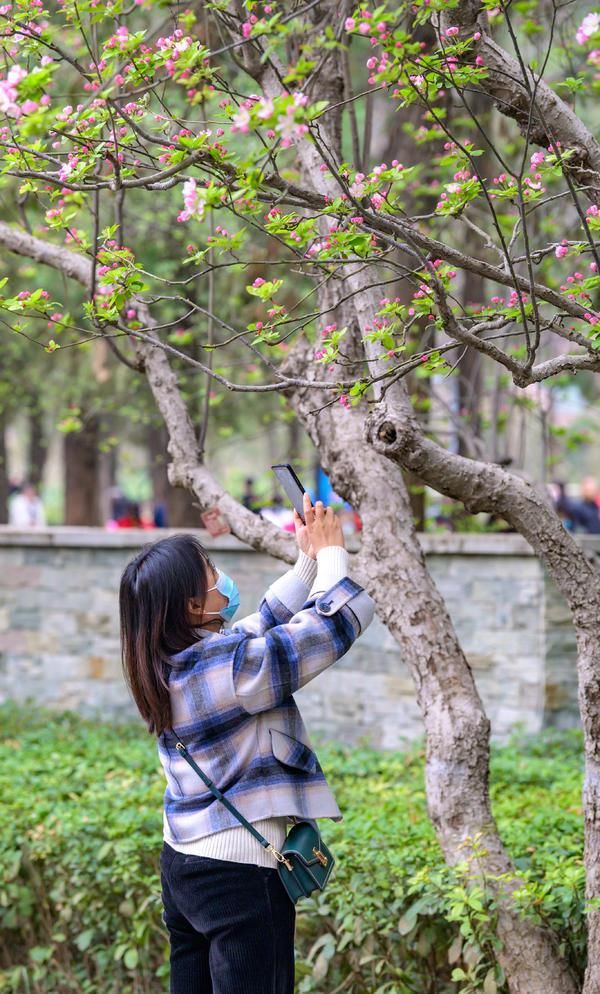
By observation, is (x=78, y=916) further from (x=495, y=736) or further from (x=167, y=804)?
(x=495, y=736)

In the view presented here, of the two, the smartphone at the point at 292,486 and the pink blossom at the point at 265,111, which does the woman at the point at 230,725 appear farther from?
the pink blossom at the point at 265,111

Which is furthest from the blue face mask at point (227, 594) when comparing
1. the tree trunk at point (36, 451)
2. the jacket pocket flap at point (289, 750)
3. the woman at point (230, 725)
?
the tree trunk at point (36, 451)

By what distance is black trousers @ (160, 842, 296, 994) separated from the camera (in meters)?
2.43

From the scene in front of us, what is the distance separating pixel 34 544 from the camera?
8.93 m

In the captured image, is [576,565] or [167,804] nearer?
[167,804]

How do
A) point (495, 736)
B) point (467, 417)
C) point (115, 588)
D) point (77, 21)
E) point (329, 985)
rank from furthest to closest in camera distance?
point (115, 588) → point (467, 417) → point (495, 736) → point (329, 985) → point (77, 21)

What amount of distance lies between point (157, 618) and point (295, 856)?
23.7 inches

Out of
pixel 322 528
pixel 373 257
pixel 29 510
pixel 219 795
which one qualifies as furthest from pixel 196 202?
pixel 29 510

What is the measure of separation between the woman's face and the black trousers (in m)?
0.52

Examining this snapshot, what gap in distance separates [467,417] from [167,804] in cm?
529

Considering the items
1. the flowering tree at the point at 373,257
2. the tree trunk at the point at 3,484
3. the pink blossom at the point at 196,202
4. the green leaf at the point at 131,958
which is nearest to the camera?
the pink blossom at the point at 196,202

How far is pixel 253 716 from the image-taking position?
2541 mm

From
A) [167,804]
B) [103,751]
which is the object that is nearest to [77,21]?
[167,804]

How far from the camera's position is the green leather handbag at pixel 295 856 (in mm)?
2477
